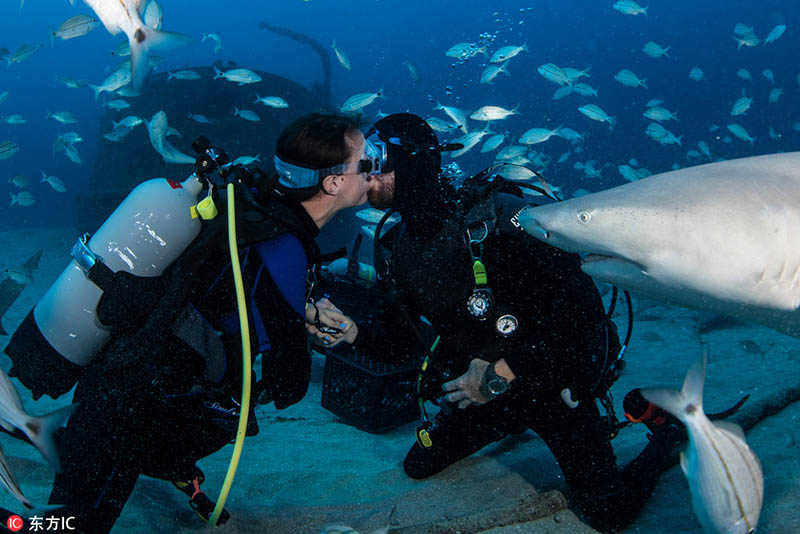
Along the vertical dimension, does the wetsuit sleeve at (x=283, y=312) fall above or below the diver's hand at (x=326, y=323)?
above

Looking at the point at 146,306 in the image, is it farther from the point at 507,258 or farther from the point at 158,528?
the point at 507,258

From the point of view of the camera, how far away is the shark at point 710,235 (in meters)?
1.59

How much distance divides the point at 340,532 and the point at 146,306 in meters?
1.55

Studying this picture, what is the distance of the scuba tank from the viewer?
2.34m

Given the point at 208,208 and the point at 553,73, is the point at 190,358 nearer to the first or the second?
the point at 208,208

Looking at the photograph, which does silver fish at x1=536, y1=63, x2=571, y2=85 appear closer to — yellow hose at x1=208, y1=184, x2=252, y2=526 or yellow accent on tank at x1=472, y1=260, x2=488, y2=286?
yellow accent on tank at x1=472, y1=260, x2=488, y2=286

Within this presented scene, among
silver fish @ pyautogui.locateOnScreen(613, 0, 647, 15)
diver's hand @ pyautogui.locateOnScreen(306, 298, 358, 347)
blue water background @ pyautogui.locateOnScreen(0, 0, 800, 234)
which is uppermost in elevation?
diver's hand @ pyautogui.locateOnScreen(306, 298, 358, 347)

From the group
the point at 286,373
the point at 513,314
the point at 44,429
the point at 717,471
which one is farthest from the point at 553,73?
the point at 44,429

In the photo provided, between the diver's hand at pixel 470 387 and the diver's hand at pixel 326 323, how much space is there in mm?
798

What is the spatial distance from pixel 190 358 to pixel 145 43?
1925 millimetres

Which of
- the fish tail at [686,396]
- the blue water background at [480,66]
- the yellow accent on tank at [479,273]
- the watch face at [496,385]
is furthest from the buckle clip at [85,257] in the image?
the fish tail at [686,396]

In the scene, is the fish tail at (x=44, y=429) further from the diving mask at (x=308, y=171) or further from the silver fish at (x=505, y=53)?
the silver fish at (x=505, y=53)

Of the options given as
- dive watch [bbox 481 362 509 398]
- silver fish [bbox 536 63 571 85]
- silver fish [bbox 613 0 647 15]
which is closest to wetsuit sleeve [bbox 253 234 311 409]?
dive watch [bbox 481 362 509 398]

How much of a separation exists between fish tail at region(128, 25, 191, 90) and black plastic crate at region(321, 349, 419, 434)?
9.97 ft
